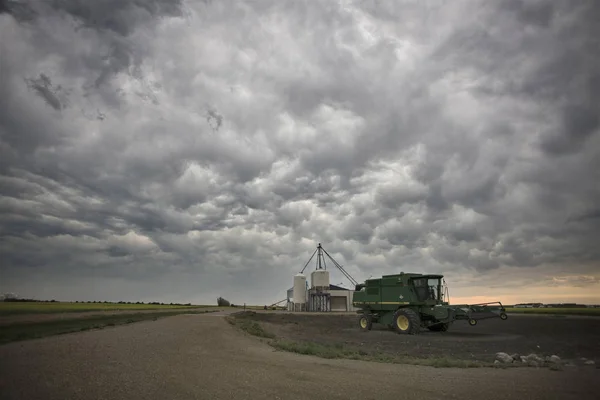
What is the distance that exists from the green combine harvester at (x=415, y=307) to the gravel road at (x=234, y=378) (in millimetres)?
15710

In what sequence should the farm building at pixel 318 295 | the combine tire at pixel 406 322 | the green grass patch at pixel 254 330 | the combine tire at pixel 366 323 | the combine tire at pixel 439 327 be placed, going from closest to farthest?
the green grass patch at pixel 254 330 < the combine tire at pixel 406 322 < the combine tire at pixel 439 327 < the combine tire at pixel 366 323 < the farm building at pixel 318 295

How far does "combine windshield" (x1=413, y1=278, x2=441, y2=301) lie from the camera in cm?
2986

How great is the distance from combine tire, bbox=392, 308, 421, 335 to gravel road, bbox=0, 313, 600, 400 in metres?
14.8

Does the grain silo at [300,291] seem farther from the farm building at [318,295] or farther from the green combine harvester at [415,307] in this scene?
the green combine harvester at [415,307]

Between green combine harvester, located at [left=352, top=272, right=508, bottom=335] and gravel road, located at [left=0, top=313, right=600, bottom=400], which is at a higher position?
green combine harvester, located at [left=352, top=272, right=508, bottom=335]

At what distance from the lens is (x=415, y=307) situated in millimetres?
29938

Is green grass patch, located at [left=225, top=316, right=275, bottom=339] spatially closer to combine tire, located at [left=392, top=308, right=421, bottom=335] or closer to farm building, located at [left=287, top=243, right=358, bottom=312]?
combine tire, located at [left=392, top=308, right=421, bottom=335]

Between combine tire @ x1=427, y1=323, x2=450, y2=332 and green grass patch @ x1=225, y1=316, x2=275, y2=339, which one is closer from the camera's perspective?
green grass patch @ x1=225, y1=316, x2=275, y2=339

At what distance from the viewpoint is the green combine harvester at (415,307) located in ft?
93.1

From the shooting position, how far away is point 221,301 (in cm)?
10519

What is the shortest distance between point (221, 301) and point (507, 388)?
101754 mm

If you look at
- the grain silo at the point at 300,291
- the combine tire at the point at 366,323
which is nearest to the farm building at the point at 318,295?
the grain silo at the point at 300,291

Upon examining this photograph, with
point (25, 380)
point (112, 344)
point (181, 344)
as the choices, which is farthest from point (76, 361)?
point (181, 344)

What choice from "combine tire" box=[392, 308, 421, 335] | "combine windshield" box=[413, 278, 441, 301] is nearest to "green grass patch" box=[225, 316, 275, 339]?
"combine tire" box=[392, 308, 421, 335]
